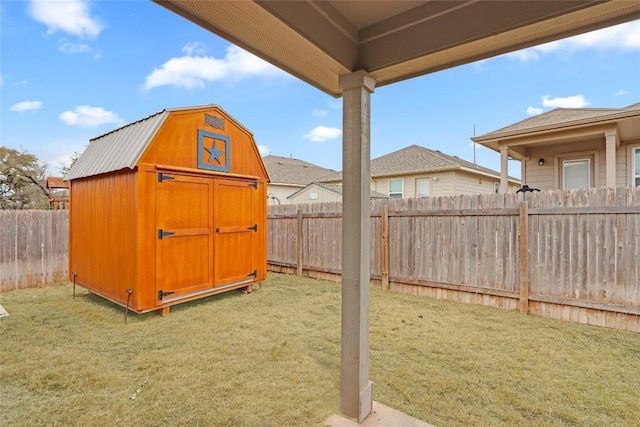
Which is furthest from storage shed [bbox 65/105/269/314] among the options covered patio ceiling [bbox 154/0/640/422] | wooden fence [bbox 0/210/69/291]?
covered patio ceiling [bbox 154/0/640/422]

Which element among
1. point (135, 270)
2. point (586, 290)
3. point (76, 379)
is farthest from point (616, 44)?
point (76, 379)

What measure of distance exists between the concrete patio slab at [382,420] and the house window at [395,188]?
11517 millimetres

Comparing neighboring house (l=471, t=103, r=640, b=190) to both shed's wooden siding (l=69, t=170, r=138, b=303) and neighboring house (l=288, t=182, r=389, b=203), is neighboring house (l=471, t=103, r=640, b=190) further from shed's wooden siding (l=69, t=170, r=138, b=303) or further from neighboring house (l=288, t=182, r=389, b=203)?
shed's wooden siding (l=69, t=170, r=138, b=303)

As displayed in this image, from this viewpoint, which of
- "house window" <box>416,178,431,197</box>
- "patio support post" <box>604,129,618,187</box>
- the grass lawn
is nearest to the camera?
the grass lawn

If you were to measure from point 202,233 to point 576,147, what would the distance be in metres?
8.92

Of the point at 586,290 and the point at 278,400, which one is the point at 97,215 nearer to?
the point at 278,400

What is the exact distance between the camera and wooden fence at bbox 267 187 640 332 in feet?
12.0

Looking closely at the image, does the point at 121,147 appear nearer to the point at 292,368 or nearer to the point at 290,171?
the point at 292,368

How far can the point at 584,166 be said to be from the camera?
25.1 ft

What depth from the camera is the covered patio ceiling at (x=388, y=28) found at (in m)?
1.35

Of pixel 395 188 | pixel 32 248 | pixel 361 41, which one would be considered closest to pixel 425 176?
pixel 395 188

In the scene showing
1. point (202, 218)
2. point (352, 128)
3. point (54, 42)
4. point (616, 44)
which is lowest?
point (202, 218)

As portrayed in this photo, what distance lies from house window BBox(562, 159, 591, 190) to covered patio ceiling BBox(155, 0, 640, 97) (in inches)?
318

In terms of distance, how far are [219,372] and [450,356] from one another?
216 centimetres
